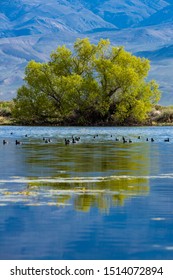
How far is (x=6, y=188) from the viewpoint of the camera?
22.6m

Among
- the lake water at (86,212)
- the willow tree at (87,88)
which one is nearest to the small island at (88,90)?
the willow tree at (87,88)

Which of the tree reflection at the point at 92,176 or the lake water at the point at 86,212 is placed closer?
the lake water at the point at 86,212

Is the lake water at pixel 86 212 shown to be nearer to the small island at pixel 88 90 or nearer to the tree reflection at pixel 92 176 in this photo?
the tree reflection at pixel 92 176

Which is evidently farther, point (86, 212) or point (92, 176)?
point (92, 176)

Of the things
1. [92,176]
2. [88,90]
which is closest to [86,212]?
[92,176]

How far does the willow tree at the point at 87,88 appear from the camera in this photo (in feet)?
318

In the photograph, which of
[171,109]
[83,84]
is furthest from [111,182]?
[171,109]

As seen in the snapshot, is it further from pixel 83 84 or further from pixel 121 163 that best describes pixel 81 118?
pixel 121 163

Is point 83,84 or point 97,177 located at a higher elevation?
point 83,84

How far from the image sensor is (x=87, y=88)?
321 ft

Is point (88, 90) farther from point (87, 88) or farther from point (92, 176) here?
point (92, 176)

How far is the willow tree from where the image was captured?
96812mm

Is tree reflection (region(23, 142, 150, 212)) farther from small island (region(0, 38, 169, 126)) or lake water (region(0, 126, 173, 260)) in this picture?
small island (region(0, 38, 169, 126))

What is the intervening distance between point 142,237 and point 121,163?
60.4ft
